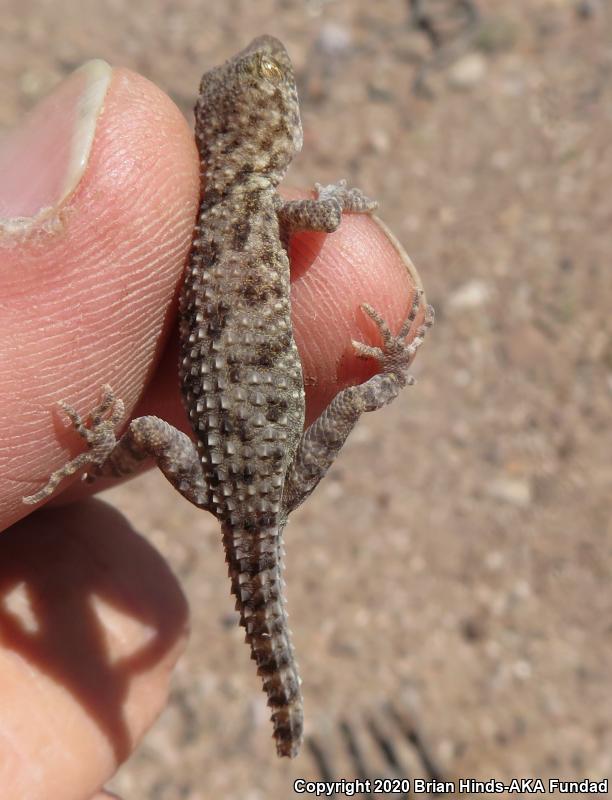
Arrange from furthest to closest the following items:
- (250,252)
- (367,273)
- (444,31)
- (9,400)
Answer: (444,31) < (367,273) < (250,252) < (9,400)

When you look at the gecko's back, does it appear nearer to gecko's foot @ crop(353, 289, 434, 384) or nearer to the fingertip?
the fingertip

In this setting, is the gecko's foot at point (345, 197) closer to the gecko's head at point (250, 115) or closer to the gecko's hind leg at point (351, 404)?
the gecko's head at point (250, 115)

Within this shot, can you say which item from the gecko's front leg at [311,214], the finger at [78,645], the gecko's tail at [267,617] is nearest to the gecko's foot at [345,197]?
the gecko's front leg at [311,214]

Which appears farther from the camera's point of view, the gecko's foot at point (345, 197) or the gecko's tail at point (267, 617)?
the gecko's foot at point (345, 197)

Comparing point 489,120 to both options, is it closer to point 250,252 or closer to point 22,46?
point 22,46

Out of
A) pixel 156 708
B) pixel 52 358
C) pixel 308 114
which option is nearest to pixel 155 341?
pixel 52 358

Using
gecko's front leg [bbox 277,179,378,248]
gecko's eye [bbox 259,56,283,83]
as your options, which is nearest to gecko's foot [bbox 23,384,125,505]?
gecko's front leg [bbox 277,179,378,248]
